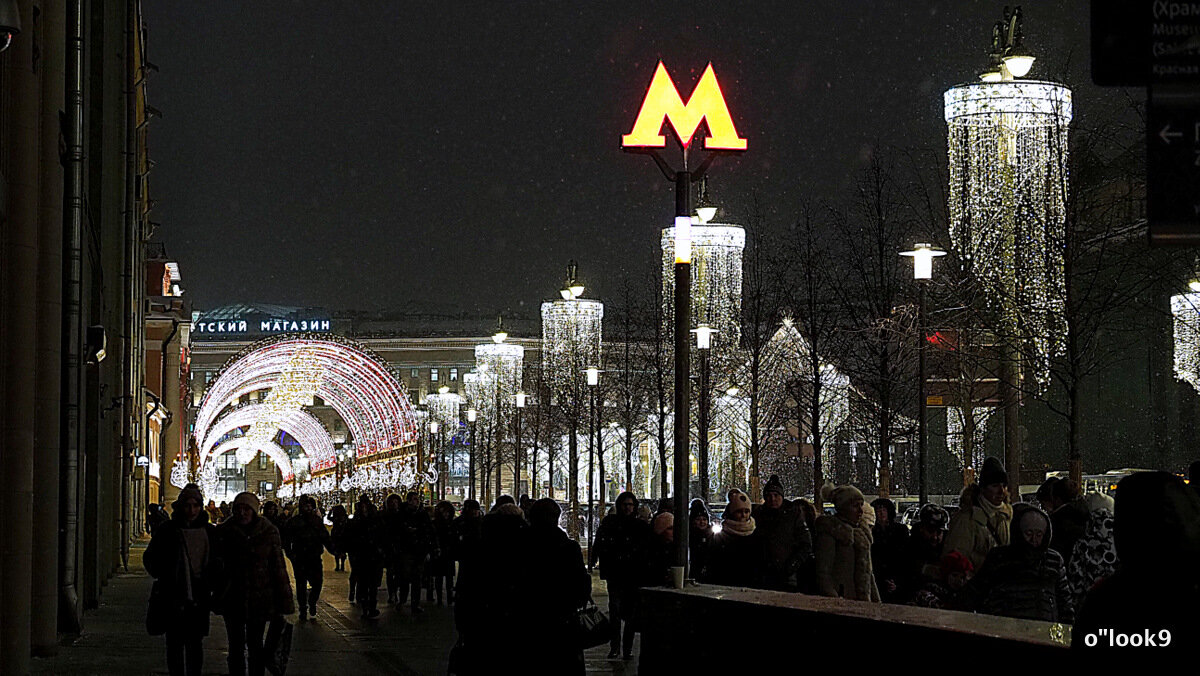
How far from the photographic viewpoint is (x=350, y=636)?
24.0m

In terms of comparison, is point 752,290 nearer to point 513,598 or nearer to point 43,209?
point 43,209

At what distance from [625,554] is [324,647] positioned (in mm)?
4439

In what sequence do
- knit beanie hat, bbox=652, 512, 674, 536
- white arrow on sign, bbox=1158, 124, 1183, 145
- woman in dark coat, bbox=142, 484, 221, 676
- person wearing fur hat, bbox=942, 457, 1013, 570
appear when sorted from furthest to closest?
knit beanie hat, bbox=652, 512, 674, 536, woman in dark coat, bbox=142, 484, 221, 676, person wearing fur hat, bbox=942, 457, 1013, 570, white arrow on sign, bbox=1158, 124, 1183, 145

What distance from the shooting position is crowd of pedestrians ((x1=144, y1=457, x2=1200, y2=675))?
5078 millimetres

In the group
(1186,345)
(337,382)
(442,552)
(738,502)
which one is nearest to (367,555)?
(442,552)

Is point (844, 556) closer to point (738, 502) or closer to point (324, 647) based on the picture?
point (738, 502)

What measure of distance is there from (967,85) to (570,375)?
98.9 ft

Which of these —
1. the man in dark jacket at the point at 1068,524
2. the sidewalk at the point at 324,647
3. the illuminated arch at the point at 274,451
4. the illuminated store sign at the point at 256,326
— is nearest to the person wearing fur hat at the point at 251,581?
the sidewalk at the point at 324,647

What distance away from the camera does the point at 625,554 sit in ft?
65.8

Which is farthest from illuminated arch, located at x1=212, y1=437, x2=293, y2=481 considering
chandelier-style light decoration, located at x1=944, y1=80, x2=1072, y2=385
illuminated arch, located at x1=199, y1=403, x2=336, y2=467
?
chandelier-style light decoration, located at x1=944, y1=80, x2=1072, y2=385

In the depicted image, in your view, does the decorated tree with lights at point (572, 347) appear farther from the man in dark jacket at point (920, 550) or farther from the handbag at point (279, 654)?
the handbag at point (279, 654)

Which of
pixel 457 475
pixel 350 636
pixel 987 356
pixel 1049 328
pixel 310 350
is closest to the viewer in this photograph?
pixel 350 636

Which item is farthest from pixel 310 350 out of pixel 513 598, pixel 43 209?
pixel 513 598

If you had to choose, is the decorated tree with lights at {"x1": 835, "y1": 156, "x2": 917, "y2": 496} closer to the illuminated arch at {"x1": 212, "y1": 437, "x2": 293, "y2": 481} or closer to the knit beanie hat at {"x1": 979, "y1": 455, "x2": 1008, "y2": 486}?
the knit beanie hat at {"x1": 979, "y1": 455, "x2": 1008, "y2": 486}
